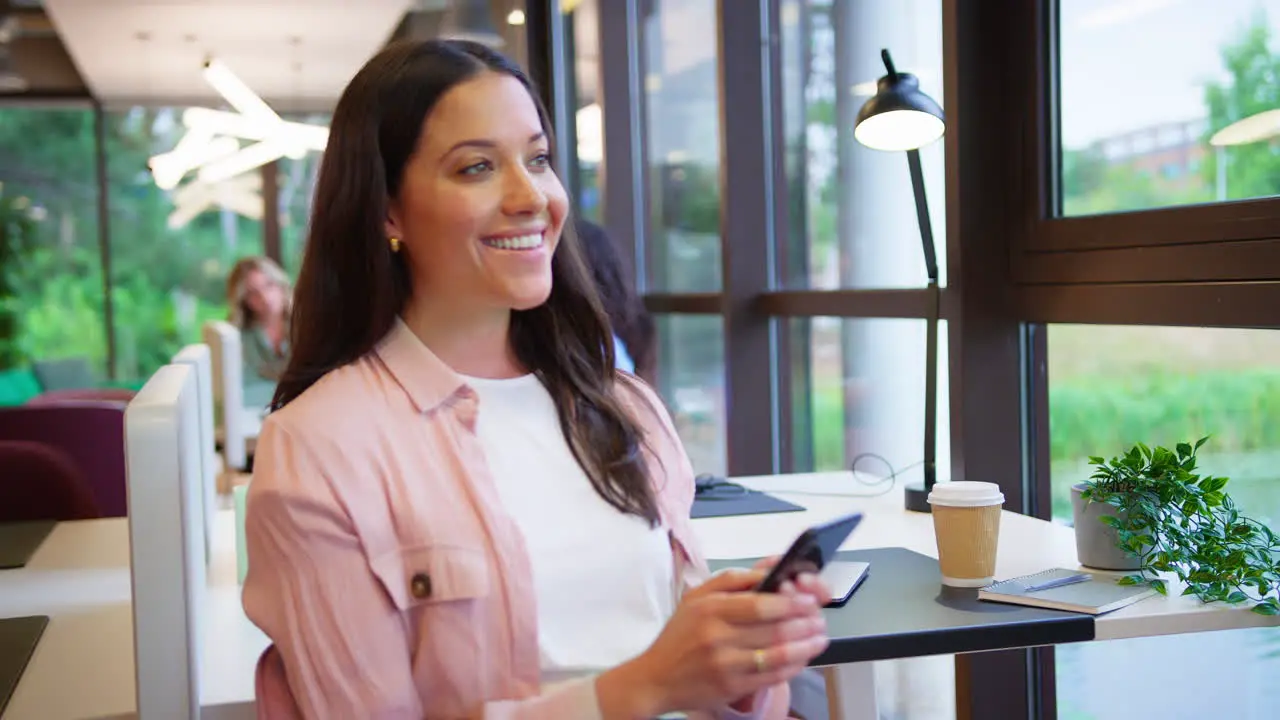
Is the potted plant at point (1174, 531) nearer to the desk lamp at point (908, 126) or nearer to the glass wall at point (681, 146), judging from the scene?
the desk lamp at point (908, 126)

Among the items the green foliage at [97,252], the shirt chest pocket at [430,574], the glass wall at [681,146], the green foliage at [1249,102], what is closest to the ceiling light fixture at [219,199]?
the green foliage at [97,252]

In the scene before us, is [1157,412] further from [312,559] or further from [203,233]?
[203,233]

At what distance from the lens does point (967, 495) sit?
176cm

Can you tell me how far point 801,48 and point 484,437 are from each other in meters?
2.59

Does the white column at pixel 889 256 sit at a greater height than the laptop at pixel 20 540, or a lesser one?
greater

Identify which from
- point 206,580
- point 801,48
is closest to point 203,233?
point 801,48

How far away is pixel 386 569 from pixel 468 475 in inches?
5.4

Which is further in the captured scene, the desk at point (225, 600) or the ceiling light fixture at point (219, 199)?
the ceiling light fixture at point (219, 199)

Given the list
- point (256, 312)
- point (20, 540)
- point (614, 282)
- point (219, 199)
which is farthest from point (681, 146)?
point (219, 199)

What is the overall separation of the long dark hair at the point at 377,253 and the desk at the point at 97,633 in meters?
0.42

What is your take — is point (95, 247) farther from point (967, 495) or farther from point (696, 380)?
point (967, 495)

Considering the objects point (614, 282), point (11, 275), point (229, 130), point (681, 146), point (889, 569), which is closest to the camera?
point (889, 569)

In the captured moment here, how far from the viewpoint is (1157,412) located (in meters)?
2.27

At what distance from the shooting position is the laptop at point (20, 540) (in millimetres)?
2307
